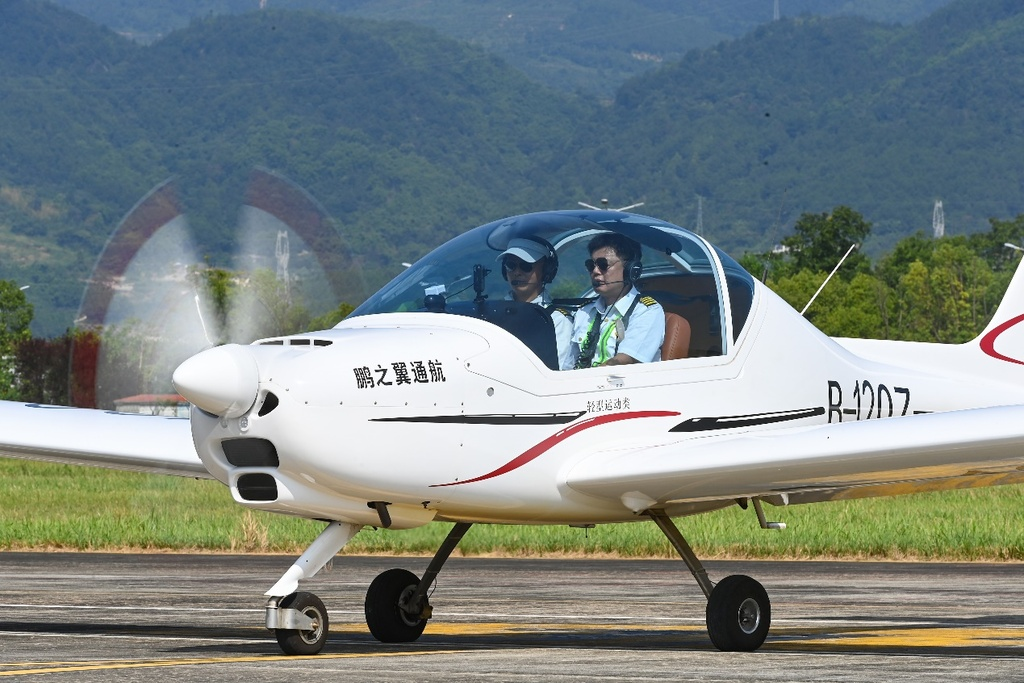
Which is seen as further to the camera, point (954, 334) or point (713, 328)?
point (954, 334)

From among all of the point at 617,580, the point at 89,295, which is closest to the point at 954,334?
the point at 89,295

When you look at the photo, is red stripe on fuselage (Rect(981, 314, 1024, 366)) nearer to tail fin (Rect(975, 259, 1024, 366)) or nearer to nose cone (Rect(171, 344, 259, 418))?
tail fin (Rect(975, 259, 1024, 366))

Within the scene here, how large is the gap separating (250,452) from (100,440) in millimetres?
3558

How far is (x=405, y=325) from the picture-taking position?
1063cm

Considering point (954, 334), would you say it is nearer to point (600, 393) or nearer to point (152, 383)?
point (152, 383)

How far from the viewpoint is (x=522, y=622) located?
13789 millimetres

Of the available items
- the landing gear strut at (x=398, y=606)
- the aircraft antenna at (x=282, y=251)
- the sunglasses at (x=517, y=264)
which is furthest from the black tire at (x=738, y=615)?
the aircraft antenna at (x=282, y=251)

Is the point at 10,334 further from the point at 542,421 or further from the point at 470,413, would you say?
the point at 470,413

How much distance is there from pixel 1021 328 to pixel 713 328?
3205 millimetres

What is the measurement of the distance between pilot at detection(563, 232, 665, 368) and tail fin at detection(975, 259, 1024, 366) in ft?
11.3

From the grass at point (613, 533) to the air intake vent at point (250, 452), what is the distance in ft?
42.9

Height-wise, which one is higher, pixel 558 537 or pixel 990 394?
pixel 990 394

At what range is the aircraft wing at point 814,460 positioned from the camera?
33.9 feet

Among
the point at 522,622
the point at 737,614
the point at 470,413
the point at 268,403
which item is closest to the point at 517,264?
the point at 470,413
